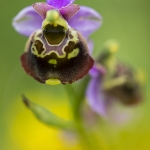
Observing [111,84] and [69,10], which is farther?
[111,84]

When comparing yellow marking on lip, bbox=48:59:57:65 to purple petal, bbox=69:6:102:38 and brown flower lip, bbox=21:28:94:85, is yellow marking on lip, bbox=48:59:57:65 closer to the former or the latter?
brown flower lip, bbox=21:28:94:85

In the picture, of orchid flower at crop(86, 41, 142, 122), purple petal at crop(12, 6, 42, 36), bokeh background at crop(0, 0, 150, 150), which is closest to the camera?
purple petal at crop(12, 6, 42, 36)

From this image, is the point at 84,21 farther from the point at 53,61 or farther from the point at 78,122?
the point at 78,122

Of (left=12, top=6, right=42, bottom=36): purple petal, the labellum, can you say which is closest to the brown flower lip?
the labellum

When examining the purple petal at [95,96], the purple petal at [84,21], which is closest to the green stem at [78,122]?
the purple petal at [95,96]

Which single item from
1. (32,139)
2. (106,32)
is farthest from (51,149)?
(106,32)

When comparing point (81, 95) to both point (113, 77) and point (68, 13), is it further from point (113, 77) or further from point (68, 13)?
point (68, 13)

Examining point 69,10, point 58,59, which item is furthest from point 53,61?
point 69,10

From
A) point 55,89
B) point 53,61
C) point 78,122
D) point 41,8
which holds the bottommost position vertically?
point 55,89
